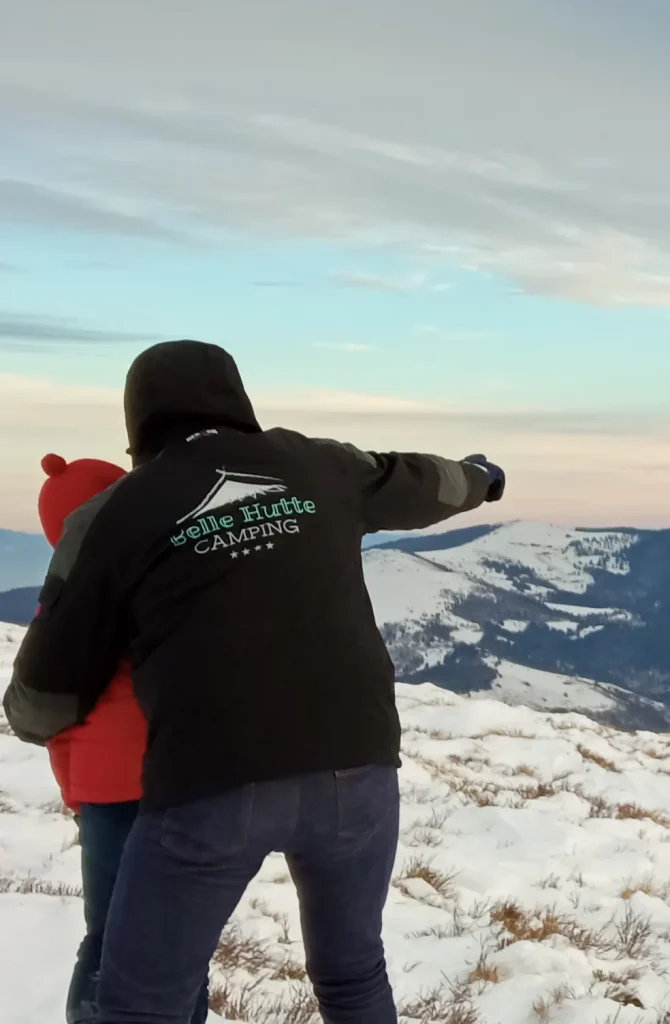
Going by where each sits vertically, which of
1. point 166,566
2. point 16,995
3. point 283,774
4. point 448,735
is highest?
point 166,566

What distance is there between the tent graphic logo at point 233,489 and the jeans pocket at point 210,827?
767 mm

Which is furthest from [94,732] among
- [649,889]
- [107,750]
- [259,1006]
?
[649,889]

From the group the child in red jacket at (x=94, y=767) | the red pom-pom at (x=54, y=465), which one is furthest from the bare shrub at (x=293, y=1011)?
the red pom-pom at (x=54, y=465)

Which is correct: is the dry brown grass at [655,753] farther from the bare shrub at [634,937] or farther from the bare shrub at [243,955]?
the bare shrub at [243,955]

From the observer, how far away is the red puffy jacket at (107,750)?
2584 millimetres

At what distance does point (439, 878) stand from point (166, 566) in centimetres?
464

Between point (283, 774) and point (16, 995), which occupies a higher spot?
point (283, 774)

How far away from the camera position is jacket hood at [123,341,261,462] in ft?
8.93

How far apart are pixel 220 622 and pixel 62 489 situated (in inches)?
35.3

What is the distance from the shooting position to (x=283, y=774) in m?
2.31

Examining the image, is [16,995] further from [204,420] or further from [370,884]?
[204,420]

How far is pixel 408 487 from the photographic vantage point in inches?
115

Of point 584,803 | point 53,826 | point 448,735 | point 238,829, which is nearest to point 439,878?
point 53,826

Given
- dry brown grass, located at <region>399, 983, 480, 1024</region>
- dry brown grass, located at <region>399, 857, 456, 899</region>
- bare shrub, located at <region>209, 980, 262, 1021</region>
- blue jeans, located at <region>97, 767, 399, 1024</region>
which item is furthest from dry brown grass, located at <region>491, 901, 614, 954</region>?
blue jeans, located at <region>97, 767, 399, 1024</region>
